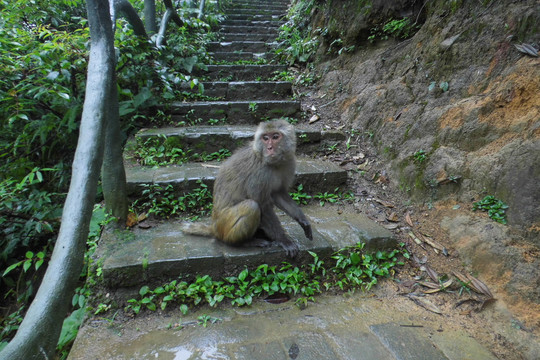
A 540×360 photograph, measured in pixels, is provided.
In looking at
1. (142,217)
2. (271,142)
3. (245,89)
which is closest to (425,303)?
(271,142)

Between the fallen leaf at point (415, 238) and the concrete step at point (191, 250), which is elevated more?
the fallen leaf at point (415, 238)

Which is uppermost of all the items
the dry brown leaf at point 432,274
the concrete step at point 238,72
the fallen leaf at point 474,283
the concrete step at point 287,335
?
the concrete step at point 238,72

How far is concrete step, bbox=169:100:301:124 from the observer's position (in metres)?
4.70

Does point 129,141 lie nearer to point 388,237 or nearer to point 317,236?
point 317,236

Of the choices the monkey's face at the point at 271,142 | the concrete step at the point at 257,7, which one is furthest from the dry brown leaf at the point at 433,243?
the concrete step at the point at 257,7

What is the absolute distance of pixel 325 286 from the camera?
8.31 ft

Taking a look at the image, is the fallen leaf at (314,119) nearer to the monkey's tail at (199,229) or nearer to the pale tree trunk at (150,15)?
the monkey's tail at (199,229)

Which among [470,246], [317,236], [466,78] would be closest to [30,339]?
[317,236]


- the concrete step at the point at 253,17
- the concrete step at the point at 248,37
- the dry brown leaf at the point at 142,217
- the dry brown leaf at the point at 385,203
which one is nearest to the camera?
the dry brown leaf at the point at 142,217

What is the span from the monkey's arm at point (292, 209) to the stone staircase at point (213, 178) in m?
0.13

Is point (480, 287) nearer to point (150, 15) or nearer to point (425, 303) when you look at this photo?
point (425, 303)

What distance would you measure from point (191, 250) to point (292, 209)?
93cm

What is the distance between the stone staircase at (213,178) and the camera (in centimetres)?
240

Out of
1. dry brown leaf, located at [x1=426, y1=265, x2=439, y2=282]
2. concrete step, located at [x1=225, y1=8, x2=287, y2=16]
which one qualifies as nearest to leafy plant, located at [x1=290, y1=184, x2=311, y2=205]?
dry brown leaf, located at [x1=426, y1=265, x2=439, y2=282]
